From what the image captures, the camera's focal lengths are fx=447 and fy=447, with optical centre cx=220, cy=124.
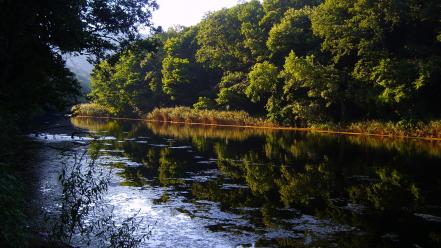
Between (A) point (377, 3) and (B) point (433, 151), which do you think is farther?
(A) point (377, 3)

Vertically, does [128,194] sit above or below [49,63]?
below

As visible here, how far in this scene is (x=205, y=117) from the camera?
67875mm

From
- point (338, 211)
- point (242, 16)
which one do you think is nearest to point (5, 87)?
point (338, 211)

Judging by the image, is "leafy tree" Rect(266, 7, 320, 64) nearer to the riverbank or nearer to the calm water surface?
the riverbank

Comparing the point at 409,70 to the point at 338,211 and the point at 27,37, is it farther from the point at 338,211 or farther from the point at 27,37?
the point at 27,37

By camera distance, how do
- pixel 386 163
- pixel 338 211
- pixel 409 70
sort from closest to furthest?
pixel 338 211
pixel 386 163
pixel 409 70

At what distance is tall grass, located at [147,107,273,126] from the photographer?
61625 millimetres

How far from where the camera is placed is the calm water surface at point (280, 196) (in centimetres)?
1117

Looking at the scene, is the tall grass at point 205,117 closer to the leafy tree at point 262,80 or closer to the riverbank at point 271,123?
the riverbank at point 271,123

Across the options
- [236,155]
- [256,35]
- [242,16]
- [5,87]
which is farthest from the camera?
[242,16]

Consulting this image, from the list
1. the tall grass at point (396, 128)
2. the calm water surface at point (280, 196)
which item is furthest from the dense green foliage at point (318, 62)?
the calm water surface at point (280, 196)

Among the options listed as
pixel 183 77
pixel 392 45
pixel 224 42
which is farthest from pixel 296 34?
pixel 183 77

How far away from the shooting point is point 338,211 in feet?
45.3

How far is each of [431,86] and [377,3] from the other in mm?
9801
